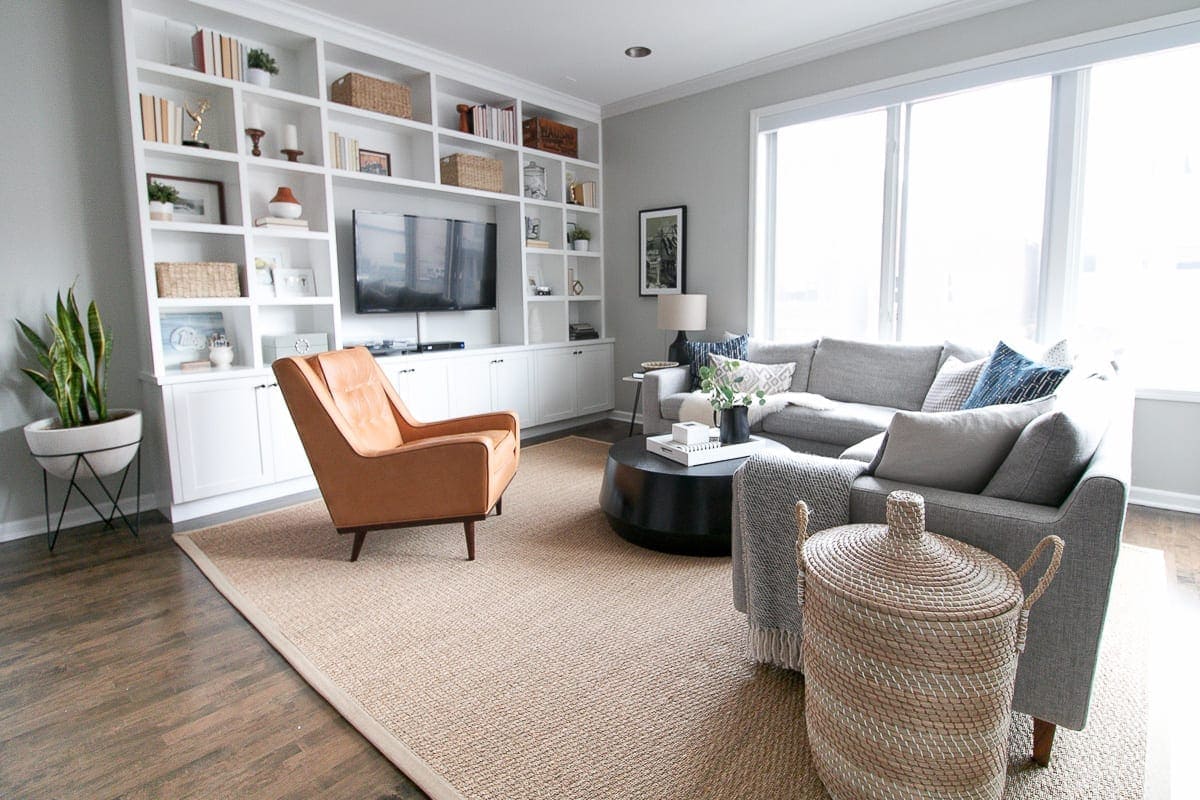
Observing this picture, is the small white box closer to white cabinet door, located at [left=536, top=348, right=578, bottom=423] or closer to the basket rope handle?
the basket rope handle

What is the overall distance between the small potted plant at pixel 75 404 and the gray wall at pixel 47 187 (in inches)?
4.9

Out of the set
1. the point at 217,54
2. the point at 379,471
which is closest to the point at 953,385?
the point at 379,471

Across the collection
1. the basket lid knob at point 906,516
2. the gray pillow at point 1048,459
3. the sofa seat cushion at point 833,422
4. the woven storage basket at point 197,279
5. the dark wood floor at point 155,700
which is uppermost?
the woven storage basket at point 197,279

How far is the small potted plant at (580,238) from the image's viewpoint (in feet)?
19.1

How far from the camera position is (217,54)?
11.4 feet

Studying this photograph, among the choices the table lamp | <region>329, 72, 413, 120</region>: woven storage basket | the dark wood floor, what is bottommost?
the dark wood floor

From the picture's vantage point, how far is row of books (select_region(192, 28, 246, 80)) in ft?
11.2

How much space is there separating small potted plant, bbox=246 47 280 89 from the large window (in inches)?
130

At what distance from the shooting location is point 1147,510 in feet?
11.2

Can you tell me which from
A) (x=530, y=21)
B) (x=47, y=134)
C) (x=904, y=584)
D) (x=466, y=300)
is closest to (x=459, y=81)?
(x=530, y=21)

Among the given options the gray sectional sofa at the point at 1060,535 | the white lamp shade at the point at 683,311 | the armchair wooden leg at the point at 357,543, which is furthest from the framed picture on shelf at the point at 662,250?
the gray sectional sofa at the point at 1060,535

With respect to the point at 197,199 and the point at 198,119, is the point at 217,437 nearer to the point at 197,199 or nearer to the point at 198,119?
the point at 197,199

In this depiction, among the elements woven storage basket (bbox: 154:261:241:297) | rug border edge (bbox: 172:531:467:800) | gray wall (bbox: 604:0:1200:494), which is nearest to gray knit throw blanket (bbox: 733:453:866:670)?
rug border edge (bbox: 172:531:467:800)

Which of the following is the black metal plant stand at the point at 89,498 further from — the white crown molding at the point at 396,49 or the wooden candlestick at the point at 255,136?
the white crown molding at the point at 396,49
